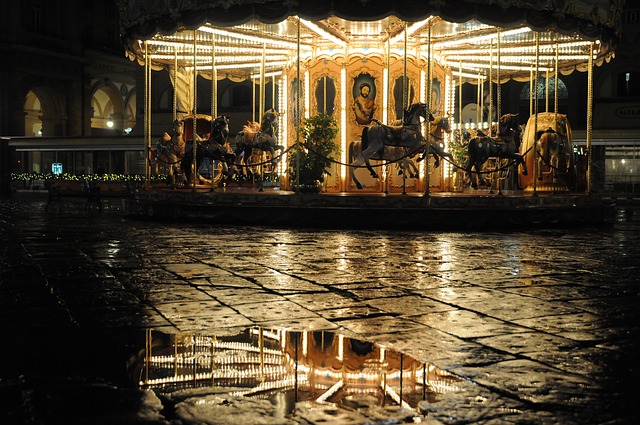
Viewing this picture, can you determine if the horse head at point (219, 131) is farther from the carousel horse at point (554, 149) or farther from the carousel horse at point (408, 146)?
the carousel horse at point (554, 149)

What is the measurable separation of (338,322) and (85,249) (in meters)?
6.13

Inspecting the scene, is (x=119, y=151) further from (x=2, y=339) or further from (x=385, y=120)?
(x=2, y=339)

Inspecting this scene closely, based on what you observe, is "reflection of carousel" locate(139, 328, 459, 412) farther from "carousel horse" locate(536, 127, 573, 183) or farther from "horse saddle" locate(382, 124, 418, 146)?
"carousel horse" locate(536, 127, 573, 183)

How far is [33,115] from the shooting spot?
5384cm

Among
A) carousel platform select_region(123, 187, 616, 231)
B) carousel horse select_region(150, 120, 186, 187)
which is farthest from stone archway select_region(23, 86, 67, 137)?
carousel platform select_region(123, 187, 616, 231)

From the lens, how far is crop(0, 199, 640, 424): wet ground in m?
3.67

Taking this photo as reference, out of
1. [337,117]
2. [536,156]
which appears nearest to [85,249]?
[337,117]

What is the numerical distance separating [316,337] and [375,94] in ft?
50.1

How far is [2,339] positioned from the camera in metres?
5.02

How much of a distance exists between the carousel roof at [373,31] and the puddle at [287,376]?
10893 millimetres

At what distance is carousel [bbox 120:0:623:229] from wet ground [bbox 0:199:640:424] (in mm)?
6471

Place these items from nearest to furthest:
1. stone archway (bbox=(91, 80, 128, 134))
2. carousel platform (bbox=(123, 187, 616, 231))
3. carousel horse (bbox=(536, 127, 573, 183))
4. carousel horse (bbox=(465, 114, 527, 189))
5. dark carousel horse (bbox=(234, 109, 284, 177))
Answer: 1. carousel platform (bbox=(123, 187, 616, 231))
2. carousel horse (bbox=(465, 114, 527, 189))
3. carousel horse (bbox=(536, 127, 573, 183))
4. dark carousel horse (bbox=(234, 109, 284, 177))
5. stone archway (bbox=(91, 80, 128, 134))

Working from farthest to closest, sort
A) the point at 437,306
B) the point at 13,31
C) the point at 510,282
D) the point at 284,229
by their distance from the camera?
the point at 13,31, the point at 284,229, the point at 510,282, the point at 437,306

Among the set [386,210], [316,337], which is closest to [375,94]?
[386,210]
